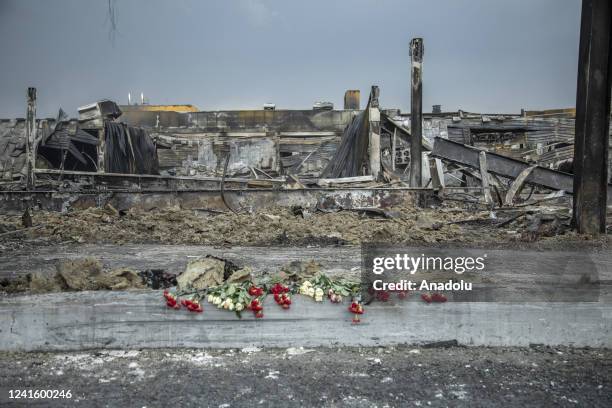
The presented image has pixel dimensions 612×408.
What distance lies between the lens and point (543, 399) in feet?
9.17

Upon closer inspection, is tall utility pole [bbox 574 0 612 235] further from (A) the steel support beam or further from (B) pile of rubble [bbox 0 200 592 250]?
(A) the steel support beam

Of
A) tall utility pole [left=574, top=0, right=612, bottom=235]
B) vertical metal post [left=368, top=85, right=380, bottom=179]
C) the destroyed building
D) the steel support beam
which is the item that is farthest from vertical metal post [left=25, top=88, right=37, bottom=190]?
tall utility pole [left=574, top=0, right=612, bottom=235]

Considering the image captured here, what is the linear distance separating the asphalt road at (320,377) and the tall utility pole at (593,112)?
467cm

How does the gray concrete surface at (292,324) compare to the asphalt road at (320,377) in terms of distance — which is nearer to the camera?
the asphalt road at (320,377)

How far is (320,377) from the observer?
3.13m

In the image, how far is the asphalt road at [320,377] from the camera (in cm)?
281

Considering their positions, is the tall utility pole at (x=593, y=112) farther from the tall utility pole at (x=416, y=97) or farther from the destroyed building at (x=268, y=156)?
the tall utility pole at (x=416, y=97)

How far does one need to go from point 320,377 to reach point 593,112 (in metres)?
6.37

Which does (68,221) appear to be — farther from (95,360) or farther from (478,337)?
(478,337)

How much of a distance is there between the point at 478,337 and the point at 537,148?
76.7ft

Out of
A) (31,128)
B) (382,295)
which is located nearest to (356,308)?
(382,295)

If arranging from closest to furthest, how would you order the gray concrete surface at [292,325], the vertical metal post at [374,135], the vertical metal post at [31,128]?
the gray concrete surface at [292,325]
the vertical metal post at [31,128]
the vertical metal post at [374,135]

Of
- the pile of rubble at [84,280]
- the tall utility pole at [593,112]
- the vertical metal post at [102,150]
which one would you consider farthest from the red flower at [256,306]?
the vertical metal post at [102,150]

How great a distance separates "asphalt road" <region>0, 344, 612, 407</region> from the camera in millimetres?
2807
